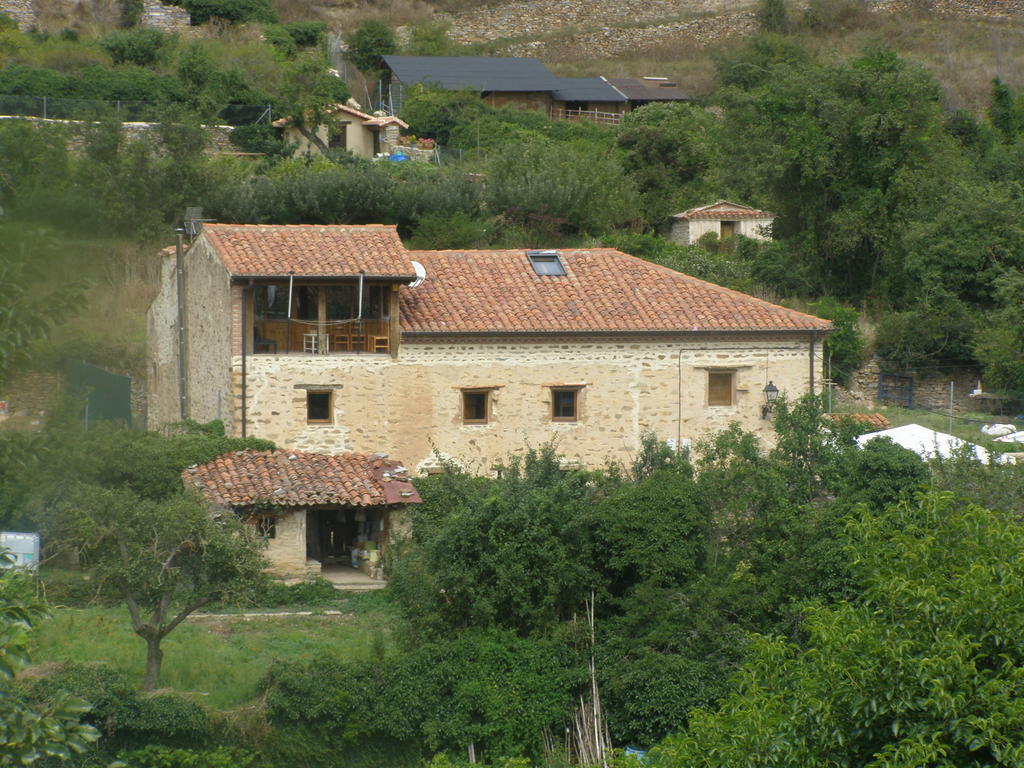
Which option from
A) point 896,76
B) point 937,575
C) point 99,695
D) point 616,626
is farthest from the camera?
point 896,76

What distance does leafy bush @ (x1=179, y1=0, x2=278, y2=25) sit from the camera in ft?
180

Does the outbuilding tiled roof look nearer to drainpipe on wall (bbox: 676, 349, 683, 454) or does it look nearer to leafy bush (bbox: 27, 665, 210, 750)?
drainpipe on wall (bbox: 676, 349, 683, 454)

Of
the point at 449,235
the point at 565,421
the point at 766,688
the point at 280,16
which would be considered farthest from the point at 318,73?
the point at 766,688

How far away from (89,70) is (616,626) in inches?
1259

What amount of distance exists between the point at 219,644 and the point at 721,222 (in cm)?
2628

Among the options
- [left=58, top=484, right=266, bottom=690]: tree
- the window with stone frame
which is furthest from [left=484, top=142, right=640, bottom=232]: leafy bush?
[left=58, top=484, right=266, bottom=690]: tree

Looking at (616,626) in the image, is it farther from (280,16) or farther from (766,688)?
(280,16)

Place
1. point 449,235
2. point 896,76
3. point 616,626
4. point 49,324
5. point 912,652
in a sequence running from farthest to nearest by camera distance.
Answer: point 896,76 < point 449,235 < point 616,626 < point 912,652 < point 49,324

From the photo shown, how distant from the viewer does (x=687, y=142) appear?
4550cm

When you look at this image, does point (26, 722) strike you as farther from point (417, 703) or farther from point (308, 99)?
point (308, 99)

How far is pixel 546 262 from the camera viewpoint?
27344 mm

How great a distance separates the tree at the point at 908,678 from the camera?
9859 mm

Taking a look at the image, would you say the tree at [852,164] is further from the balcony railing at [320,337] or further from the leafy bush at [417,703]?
the leafy bush at [417,703]

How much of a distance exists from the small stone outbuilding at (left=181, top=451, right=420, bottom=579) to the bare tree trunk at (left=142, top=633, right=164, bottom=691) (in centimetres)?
446
